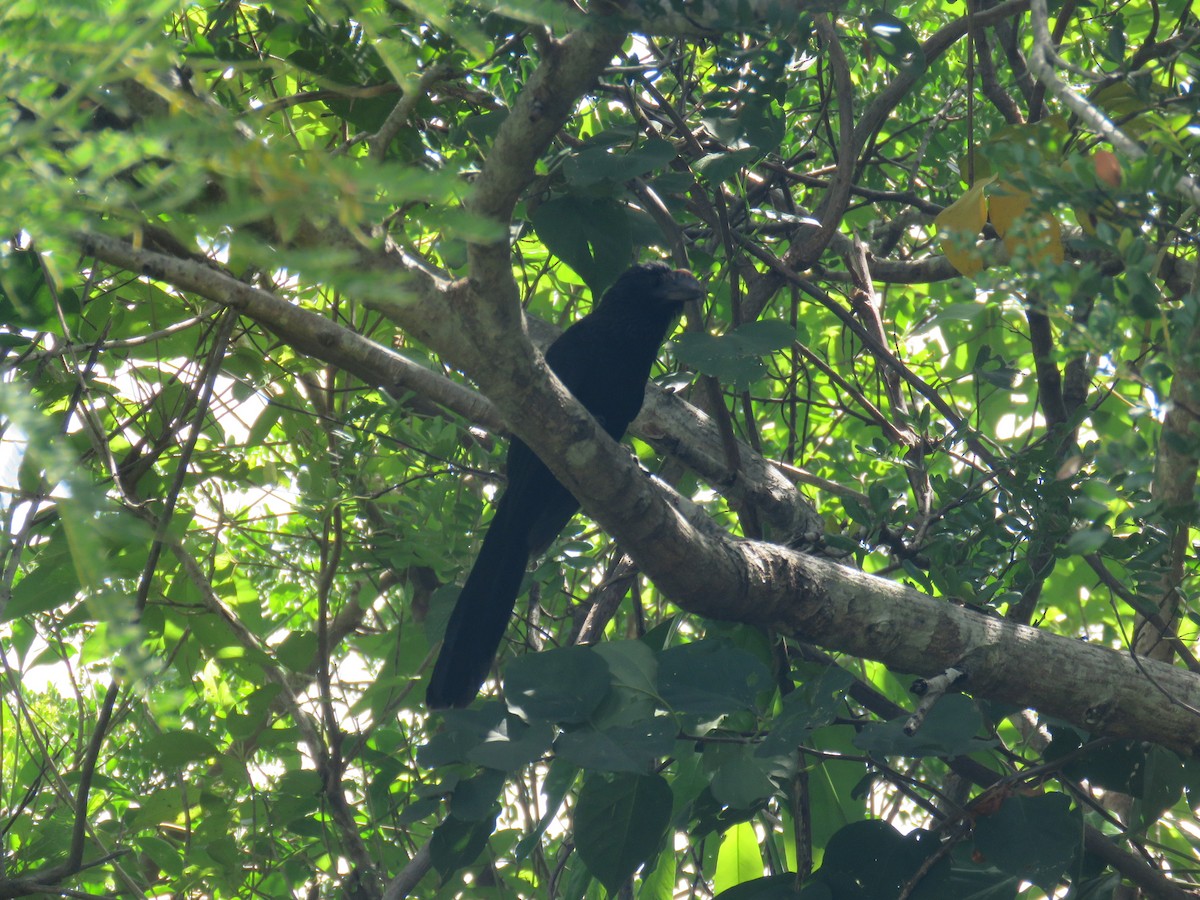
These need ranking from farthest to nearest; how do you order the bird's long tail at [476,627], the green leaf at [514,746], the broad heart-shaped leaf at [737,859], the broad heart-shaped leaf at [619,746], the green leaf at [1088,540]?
1. the bird's long tail at [476,627]
2. the broad heart-shaped leaf at [737,859]
3. the green leaf at [514,746]
4. the broad heart-shaped leaf at [619,746]
5. the green leaf at [1088,540]

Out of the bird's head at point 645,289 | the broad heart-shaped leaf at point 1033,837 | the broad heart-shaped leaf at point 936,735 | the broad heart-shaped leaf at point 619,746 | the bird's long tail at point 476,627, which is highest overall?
the bird's head at point 645,289

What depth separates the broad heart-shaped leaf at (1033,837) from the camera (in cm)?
216

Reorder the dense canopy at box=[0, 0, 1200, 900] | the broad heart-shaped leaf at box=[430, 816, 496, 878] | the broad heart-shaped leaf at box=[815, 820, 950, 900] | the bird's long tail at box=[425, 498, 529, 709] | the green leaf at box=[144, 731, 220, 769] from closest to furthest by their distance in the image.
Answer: the dense canopy at box=[0, 0, 1200, 900] < the broad heart-shaped leaf at box=[815, 820, 950, 900] < the broad heart-shaped leaf at box=[430, 816, 496, 878] < the green leaf at box=[144, 731, 220, 769] < the bird's long tail at box=[425, 498, 529, 709]

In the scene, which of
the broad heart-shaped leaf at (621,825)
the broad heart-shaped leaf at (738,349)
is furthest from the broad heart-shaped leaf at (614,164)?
the broad heart-shaped leaf at (621,825)

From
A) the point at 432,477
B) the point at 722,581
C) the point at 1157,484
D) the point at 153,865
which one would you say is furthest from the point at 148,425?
the point at 1157,484

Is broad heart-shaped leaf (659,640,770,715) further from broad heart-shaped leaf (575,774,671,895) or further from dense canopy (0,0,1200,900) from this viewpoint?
broad heart-shaped leaf (575,774,671,895)

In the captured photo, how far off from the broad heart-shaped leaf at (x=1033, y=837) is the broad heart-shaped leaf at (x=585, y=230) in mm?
1612

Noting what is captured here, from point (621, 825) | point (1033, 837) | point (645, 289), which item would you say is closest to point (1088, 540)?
point (1033, 837)

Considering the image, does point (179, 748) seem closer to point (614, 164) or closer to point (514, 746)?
point (514, 746)

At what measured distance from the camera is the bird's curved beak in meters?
3.89

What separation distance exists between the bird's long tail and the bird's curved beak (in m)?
1.19

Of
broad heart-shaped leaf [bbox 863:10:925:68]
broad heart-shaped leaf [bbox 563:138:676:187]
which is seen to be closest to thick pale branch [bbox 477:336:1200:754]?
broad heart-shaped leaf [bbox 563:138:676:187]

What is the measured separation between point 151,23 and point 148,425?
2839 millimetres

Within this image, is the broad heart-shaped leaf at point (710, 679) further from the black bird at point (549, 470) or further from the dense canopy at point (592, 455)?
the black bird at point (549, 470)
